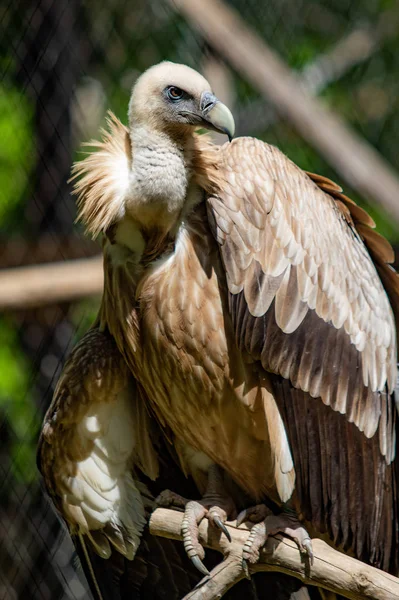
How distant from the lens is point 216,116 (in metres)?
2.45

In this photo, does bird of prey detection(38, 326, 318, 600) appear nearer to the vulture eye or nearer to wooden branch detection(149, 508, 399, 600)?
wooden branch detection(149, 508, 399, 600)

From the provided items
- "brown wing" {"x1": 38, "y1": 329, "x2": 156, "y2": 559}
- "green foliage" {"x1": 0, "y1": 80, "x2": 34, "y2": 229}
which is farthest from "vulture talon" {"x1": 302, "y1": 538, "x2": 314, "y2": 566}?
"green foliage" {"x1": 0, "y1": 80, "x2": 34, "y2": 229}

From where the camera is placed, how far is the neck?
2.46 meters

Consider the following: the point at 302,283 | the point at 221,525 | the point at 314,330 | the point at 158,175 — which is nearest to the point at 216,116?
the point at 158,175

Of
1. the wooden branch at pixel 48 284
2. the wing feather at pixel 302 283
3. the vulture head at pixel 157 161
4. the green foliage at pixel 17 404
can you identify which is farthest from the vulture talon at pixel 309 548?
the green foliage at pixel 17 404

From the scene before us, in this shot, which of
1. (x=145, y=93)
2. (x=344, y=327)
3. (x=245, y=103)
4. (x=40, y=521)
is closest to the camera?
(x=145, y=93)

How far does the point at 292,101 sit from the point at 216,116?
1269 mm

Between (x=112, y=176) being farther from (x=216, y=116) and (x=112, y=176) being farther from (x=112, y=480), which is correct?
(x=112, y=480)

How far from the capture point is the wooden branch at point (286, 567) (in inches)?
88.4

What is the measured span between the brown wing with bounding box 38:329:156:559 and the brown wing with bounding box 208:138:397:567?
1.82ft

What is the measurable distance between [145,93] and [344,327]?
85 cm

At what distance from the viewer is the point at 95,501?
2.95 m

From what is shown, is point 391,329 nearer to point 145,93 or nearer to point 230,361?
point 230,361

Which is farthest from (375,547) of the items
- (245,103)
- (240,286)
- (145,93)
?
(245,103)
